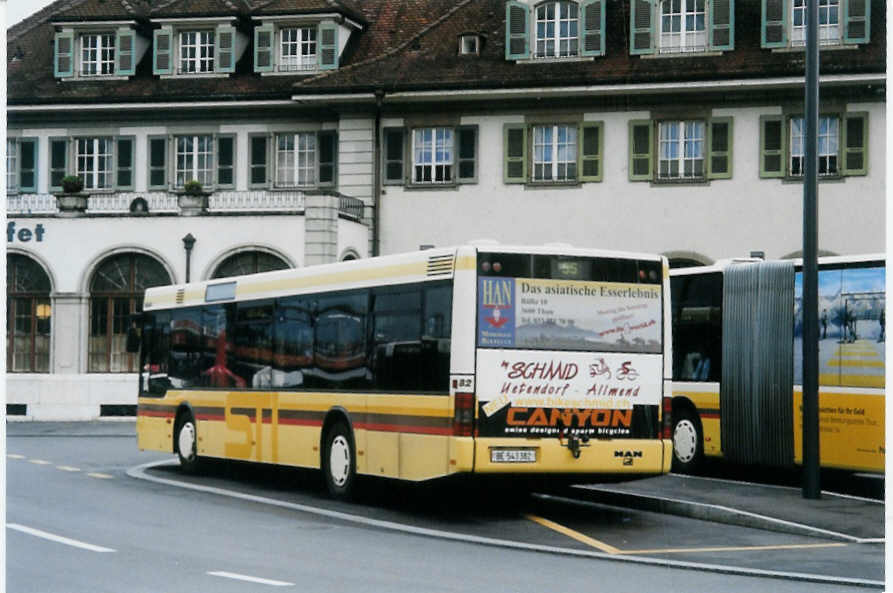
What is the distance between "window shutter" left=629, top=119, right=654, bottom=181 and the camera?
4000 cm

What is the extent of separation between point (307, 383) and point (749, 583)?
8.14 m

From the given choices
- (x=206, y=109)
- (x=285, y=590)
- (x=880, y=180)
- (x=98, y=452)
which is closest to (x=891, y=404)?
(x=285, y=590)

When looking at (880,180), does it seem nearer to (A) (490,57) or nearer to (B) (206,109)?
(A) (490,57)

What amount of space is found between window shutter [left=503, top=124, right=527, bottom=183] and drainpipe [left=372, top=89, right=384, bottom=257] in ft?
10.0

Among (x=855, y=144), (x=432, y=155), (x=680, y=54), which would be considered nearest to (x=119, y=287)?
(x=432, y=155)

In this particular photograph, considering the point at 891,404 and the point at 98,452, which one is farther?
the point at 98,452

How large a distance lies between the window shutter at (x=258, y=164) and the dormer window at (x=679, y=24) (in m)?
9.52

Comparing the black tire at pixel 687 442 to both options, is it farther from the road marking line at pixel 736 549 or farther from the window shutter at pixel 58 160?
the window shutter at pixel 58 160

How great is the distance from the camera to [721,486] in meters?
20.3

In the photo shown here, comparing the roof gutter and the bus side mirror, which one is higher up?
the roof gutter

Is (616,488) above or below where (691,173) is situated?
below

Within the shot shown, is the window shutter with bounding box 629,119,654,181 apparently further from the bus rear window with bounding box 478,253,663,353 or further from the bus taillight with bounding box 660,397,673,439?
the bus taillight with bounding box 660,397,673,439

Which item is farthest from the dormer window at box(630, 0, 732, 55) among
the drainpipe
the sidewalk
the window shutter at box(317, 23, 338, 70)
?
the sidewalk

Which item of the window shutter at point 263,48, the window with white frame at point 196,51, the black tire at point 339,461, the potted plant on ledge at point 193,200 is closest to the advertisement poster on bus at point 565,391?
the black tire at point 339,461
